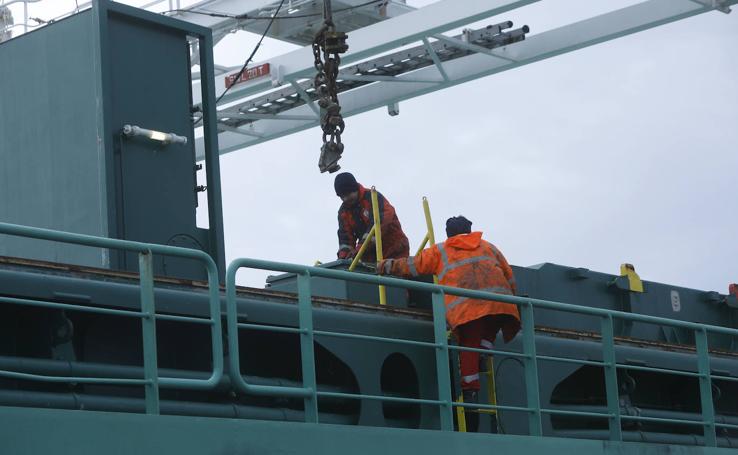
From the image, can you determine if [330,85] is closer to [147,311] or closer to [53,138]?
[53,138]

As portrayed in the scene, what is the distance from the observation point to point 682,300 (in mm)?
11539

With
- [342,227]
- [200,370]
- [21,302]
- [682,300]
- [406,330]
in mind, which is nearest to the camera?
[21,302]

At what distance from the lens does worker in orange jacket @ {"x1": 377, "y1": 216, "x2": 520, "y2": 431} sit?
8.30 m

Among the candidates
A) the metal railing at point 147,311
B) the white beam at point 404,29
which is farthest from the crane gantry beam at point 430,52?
the metal railing at point 147,311

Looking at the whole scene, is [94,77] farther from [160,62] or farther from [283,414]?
[283,414]

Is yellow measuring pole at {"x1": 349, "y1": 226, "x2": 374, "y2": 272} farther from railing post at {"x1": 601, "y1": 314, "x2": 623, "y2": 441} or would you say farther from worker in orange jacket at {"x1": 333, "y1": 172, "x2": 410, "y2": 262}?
railing post at {"x1": 601, "y1": 314, "x2": 623, "y2": 441}

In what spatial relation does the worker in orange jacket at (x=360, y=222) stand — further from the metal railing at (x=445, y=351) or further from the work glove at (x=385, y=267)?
the metal railing at (x=445, y=351)

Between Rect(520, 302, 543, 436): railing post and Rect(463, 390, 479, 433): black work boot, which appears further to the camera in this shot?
Rect(463, 390, 479, 433): black work boot

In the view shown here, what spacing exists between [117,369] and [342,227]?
3.35 m

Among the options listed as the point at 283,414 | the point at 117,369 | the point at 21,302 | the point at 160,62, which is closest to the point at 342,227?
the point at 160,62

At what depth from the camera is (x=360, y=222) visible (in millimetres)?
9977

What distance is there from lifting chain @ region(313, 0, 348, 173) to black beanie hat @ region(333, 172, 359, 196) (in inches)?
14.2

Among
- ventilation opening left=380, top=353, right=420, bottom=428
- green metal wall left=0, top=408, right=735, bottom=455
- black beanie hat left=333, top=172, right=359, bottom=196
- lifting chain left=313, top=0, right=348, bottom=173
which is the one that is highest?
lifting chain left=313, top=0, right=348, bottom=173

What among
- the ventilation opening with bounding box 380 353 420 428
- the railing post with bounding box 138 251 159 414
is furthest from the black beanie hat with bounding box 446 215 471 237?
the railing post with bounding box 138 251 159 414
